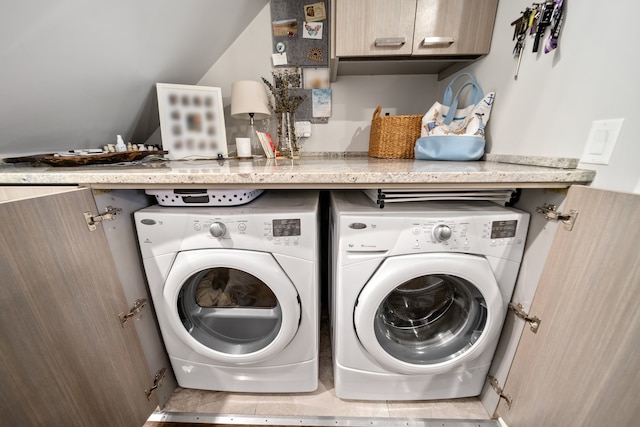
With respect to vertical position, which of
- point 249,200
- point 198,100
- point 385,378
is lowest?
point 385,378

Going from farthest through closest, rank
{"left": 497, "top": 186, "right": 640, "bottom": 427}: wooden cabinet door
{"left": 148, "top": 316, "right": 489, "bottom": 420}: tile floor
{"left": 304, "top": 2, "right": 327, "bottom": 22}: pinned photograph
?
{"left": 304, "top": 2, "right": 327, "bottom": 22}: pinned photograph, {"left": 148, "top": 316, "right": 489, "bottom": 420}: tile floor, {"left": 497, "top": 186, "right": 640, "bottom": 427}: wooden cabinet door

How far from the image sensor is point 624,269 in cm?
50

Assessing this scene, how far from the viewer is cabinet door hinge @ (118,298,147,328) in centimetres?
78

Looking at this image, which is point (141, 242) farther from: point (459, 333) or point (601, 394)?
point (601, 394)

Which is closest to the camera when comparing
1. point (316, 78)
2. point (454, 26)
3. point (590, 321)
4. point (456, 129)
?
point (590, 321)

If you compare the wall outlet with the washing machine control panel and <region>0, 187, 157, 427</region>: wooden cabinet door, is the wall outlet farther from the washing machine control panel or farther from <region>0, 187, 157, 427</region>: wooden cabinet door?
<region>0, 187, 157, 427</region>: wooden cabinet door

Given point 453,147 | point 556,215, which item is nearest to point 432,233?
point 556,215

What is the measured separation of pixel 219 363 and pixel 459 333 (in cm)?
103

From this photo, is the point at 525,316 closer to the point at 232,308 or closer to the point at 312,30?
the point at 232,308

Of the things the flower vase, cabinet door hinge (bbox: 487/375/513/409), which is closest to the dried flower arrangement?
the flower vase

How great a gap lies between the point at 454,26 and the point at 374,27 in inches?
14.6

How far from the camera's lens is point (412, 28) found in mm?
1052

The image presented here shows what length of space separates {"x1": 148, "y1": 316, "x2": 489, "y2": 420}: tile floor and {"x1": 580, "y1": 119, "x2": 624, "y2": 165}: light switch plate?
3.62ft

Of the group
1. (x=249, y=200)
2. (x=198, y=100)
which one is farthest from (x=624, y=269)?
(x=198, y=100)
